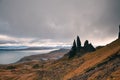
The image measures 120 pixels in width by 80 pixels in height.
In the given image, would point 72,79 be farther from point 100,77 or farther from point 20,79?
point 20,79

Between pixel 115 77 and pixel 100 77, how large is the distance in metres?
11.7

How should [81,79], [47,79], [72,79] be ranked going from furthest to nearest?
[47,79] < [72,79] < [81,79]

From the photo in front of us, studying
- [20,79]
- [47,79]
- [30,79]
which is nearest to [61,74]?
[47,79]

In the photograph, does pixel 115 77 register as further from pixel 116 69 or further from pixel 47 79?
pixel 47 79

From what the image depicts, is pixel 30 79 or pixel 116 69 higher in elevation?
pixel 116 69

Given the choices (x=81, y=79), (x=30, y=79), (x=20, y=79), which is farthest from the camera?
(x=20, y=79)

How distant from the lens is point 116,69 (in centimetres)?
9556

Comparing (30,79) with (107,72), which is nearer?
(107,72)

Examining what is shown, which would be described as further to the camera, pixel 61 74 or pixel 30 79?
pixel 30 79

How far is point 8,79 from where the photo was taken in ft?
Result: 614

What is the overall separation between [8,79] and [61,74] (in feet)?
202

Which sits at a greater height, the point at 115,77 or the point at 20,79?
the point at 115,77

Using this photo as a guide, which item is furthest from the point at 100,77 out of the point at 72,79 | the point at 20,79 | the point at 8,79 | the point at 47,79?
the point at 8,79

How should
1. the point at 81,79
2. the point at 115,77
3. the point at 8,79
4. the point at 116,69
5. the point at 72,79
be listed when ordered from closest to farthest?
the point at 115,77 < the point at 116,69 < the point at 81,79 < the point at 72,79 < the point at 8,79
